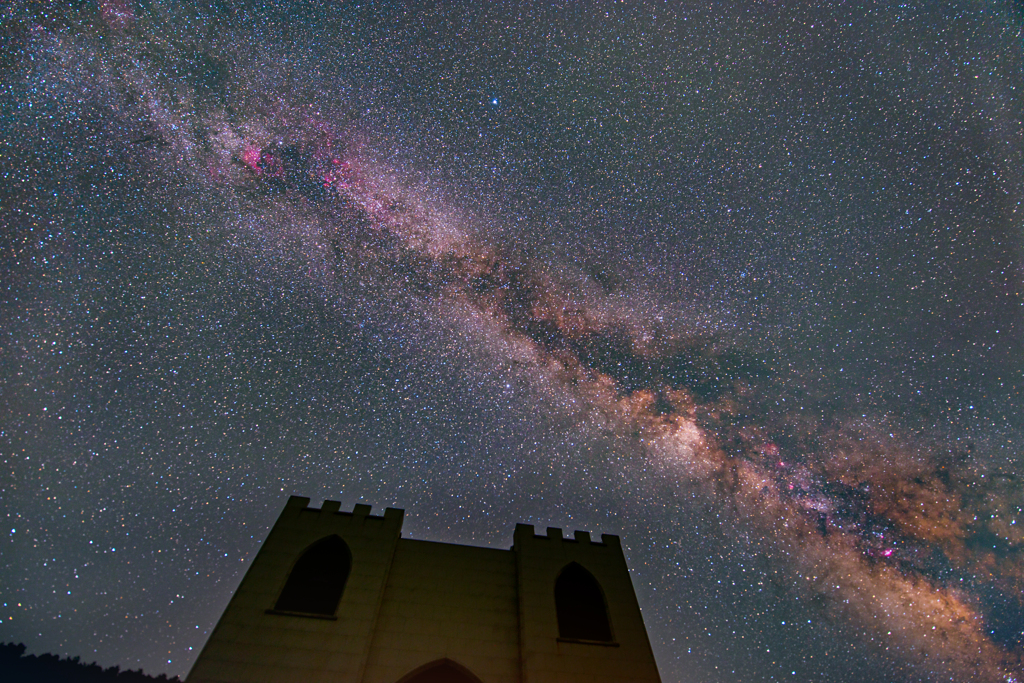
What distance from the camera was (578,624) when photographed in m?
13.9

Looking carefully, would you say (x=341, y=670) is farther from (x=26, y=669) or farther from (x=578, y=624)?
(x=26, y=669)

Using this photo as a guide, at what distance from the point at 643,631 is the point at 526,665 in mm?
3680

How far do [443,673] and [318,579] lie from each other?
4335 millimetres

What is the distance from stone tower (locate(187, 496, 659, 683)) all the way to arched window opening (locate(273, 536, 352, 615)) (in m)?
0.03

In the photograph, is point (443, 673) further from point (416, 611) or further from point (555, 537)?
point (555, 537)

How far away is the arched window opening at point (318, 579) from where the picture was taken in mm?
13039

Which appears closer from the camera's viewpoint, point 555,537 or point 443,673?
point 443,673

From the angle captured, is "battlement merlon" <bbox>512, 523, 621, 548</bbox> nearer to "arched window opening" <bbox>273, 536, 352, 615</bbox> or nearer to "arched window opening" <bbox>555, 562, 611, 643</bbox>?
"arched window opening" <bbox>555, 562, 611, 643</bbox>

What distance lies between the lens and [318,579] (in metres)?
13.6

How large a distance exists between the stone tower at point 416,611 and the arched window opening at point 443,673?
1.3 inches

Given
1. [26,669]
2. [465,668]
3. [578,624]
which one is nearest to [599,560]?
[578,624]

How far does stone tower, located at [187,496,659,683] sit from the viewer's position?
12.0 meters

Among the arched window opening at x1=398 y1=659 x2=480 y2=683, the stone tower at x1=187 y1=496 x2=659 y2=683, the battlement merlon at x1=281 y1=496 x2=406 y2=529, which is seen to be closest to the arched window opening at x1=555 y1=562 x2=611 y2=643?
the stone tower at x1=187 y1=496 x2=659 y2=683

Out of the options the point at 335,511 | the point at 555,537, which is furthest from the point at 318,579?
the point at 555,537
